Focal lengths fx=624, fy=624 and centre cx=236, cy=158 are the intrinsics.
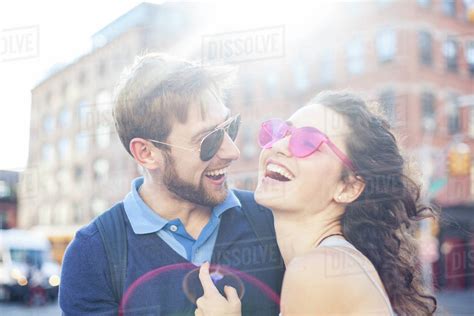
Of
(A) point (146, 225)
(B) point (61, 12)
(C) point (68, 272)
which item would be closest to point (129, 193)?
(A) point (146, 225)

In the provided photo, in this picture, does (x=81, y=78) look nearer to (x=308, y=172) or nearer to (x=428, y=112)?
(x=308, y=172)

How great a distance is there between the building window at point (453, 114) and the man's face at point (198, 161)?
0.87m

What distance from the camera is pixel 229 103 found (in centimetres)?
177

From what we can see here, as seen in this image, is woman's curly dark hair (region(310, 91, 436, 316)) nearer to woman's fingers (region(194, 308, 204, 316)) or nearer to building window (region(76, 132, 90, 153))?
woman's fingers (region(194, 308, 204, 316))

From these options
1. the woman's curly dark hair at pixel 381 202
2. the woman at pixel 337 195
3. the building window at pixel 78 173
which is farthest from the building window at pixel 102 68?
the woman's curly dark hair at pixel 381 202

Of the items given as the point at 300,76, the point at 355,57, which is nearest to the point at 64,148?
the point at 300,76

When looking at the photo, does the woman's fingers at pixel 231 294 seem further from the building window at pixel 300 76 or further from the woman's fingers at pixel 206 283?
the building window at pixel 300 76

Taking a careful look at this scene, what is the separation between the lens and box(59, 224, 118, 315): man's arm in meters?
1.63

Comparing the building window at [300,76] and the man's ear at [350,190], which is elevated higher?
the building window at [300,76]

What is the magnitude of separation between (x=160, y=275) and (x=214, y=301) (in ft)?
0.53

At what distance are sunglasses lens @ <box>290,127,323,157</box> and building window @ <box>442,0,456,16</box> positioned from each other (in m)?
0.64

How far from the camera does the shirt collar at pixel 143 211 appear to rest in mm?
1711

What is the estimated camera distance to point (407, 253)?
5.89 ft

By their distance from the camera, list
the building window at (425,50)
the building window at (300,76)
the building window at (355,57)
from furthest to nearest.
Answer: the building window at (425,50)
the building window at (355,57)
the building window at (300,76)
